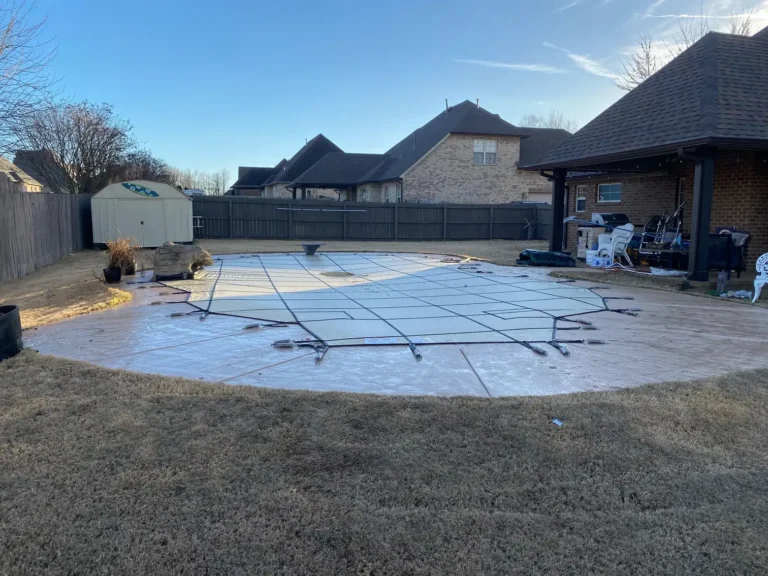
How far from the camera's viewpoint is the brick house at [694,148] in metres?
10.1

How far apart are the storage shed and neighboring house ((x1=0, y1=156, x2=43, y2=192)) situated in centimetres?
244

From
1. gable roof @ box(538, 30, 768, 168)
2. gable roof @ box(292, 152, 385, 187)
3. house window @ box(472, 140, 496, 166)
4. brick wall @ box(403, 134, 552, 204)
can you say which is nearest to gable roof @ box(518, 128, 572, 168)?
brick wall @ box(403, 134, 552, 204)

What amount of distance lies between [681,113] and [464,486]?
36.5 ft

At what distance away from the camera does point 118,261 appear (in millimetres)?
10586

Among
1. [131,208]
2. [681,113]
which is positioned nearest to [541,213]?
[681,113]

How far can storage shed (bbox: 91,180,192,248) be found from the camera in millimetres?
17969

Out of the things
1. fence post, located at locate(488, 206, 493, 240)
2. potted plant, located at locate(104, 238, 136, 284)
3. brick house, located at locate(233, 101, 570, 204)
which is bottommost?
potted plant, located at locate(104, 238, 136, 284)

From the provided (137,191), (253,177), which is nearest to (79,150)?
(137,191)

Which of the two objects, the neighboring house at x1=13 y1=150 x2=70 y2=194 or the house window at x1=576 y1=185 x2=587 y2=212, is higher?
the neighboring house at x1=13 y1=150 x2=70 y2=194

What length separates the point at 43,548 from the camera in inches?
91.4

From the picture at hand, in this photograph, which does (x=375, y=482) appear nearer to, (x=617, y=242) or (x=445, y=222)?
(x=617, y=242)

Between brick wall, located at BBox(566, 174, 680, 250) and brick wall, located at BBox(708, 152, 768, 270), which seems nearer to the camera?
brick wall, located at BBox(708, 152, 768, 270)

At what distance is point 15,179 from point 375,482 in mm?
25967

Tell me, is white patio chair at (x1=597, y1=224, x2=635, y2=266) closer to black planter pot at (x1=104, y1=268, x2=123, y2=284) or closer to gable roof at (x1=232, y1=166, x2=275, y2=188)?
black planter pot at (x1=104, y1=268, x2=123, y2=284)
